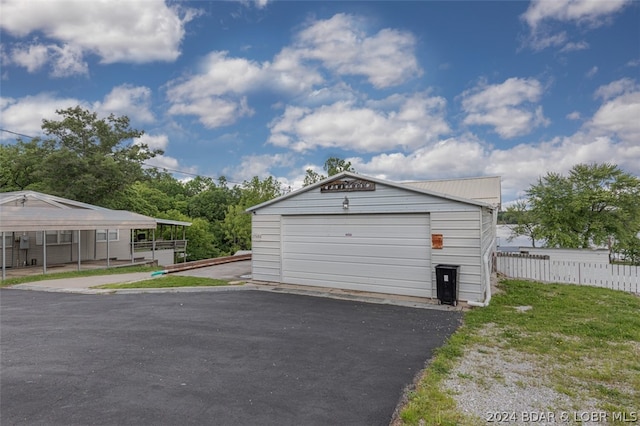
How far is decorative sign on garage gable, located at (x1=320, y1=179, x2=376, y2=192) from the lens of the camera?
9.00 metres

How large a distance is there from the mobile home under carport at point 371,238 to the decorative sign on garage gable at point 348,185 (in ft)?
0.09

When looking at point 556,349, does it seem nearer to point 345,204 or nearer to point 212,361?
point 212,361

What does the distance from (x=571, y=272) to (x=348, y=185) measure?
8455 mm

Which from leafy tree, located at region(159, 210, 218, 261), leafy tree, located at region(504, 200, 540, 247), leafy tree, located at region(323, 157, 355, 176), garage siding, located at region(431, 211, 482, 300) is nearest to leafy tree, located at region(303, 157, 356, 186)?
leafy tree, located at region(323, 157, 355, 176)

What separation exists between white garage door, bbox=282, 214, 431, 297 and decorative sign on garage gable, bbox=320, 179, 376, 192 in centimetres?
75

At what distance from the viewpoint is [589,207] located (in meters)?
16.0

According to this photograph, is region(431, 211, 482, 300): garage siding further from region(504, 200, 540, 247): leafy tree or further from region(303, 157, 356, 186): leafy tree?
region(303, 157, 356, 186): leafy tree

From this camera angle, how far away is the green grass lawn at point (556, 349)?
3.32m

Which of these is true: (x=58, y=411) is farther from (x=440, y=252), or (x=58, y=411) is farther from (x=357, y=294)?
(x=440, y=252)

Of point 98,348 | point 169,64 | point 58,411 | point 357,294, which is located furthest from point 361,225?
point 169,64

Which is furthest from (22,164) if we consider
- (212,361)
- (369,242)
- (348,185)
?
(212,361)

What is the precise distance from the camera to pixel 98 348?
5012 millimetres

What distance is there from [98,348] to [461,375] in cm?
508

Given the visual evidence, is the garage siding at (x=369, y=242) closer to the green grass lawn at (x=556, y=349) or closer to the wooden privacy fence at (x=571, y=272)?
the green grass lawn at (x=556, y=349)
